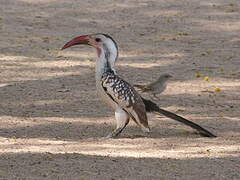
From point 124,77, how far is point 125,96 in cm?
331

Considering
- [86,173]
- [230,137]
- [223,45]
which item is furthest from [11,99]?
[223,45]

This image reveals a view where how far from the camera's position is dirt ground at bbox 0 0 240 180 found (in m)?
7.45

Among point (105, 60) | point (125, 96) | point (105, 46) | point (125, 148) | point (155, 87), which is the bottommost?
point (155, 87)

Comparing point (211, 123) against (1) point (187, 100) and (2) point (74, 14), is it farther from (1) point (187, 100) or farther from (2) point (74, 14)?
(2) point (74, 14)

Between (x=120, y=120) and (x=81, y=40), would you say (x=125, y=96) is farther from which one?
(x=81, y=40)

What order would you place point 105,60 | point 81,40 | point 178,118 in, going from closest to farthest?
point 105,60
point 178,118
point 81,40

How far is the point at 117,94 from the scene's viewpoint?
9.01 metres

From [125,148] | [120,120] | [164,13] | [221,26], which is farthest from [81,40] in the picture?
[164,13]

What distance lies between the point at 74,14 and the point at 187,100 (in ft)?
19.0

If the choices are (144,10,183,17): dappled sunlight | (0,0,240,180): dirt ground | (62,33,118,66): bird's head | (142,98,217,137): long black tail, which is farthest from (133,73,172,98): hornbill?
(144,10,183,17): dappled sunlight

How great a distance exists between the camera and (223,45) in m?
14.7

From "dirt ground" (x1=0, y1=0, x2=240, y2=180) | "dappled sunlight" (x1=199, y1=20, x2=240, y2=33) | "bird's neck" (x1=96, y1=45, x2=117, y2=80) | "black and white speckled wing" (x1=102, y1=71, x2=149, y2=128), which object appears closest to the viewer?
"dirt ground" (x1=0, y1=0, x2=240, y2=180)

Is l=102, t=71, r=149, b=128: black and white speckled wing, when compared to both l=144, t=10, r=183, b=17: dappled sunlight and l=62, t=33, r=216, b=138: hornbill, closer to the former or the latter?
l=62, t=33, r=216, b=138: hornbill

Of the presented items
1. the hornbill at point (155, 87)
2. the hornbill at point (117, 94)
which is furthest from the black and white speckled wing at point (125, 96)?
the hornbill at point (155, 87)
